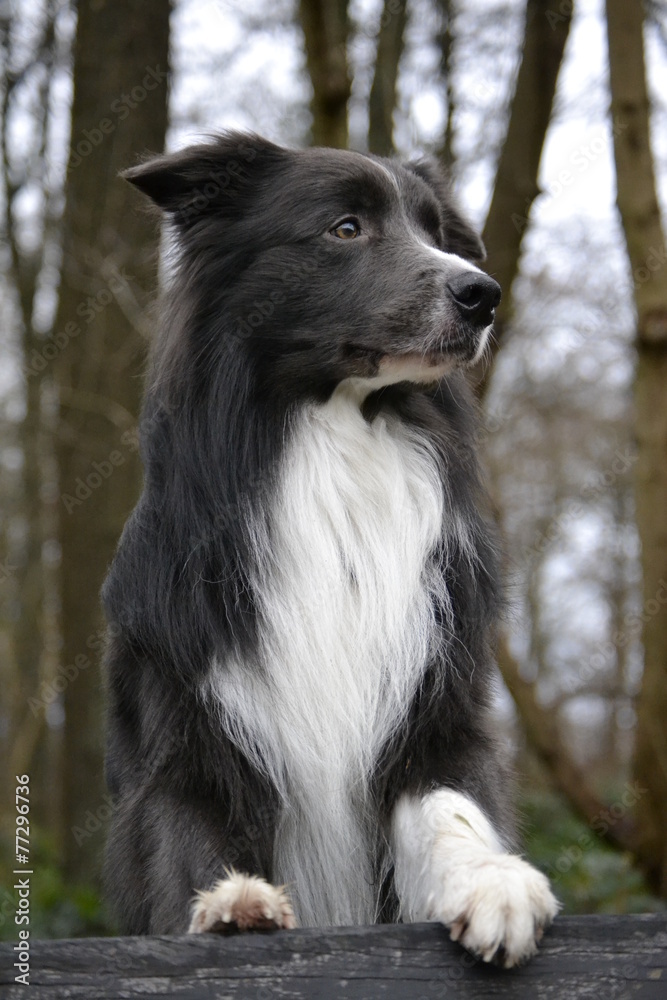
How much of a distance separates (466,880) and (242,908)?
0.51 meters

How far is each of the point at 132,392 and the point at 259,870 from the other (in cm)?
526

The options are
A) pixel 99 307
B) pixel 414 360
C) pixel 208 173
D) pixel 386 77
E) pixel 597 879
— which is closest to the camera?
pixel 414 360

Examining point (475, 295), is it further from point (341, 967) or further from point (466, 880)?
point (341, 967)

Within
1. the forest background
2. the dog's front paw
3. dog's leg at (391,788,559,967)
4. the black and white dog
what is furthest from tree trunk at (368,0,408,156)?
the dog's front paw

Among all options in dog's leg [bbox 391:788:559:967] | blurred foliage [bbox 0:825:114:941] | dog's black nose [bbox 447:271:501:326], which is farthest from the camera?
blurred foliage [bbox 0:825:114:941]

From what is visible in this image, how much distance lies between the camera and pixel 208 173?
3205 mm

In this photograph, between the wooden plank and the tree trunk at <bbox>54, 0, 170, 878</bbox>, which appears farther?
the tree trunk at <bbox>54, 0, 170, 878</bbox>

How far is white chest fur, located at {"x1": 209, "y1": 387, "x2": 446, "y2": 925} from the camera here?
2879 millimetres

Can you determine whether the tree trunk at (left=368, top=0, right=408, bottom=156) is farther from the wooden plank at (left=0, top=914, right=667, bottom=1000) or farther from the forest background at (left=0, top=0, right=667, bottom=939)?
the wooden plank at (left=0, top=914, right=667, bottom=1000)

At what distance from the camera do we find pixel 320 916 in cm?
300

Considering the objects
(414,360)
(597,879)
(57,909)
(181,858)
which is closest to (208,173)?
(414,360)

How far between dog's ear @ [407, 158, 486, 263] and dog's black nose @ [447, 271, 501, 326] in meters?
0.72

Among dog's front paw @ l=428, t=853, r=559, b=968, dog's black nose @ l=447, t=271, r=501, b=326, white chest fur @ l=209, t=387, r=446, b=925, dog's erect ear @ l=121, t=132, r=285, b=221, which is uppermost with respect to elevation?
dog's erect ear @ l=121, t=132, r=285, b=221

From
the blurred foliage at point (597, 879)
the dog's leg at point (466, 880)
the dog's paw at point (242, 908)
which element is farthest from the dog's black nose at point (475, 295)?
the blurred foliage at point (597, 879)
